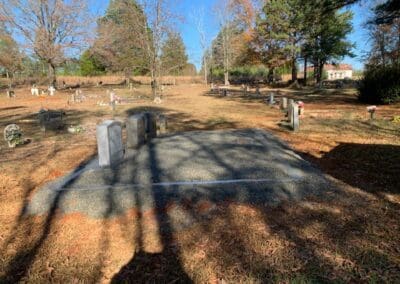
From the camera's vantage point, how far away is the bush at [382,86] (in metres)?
15.5

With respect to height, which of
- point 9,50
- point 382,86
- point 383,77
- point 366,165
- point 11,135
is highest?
point 9,50

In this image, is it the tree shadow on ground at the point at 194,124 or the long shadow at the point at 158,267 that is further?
the tree shadow on ground at the point at 194,124

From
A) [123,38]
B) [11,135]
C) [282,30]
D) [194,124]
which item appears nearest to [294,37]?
[282,30]

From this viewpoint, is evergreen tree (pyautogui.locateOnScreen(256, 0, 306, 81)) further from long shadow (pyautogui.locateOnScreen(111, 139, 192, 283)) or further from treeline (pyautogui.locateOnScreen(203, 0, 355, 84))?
long shadow (pyautogui.locateOnScreen(111, 139, 192, 283))

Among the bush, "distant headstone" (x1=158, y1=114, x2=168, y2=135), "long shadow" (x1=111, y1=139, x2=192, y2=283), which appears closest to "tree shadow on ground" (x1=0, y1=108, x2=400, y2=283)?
"long shadow" (x1=111, y1=139, x2=192, y2=283)

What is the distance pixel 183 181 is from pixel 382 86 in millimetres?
14997

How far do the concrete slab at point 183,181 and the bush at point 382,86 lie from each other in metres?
12.2

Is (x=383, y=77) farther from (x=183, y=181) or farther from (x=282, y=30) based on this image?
(x=282, y=30)

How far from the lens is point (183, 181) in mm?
4609

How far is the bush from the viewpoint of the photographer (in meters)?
15.5

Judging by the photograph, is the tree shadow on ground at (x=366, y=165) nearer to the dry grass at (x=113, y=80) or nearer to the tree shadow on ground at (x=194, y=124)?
the tree shadow on ground at (x=194, y=124)

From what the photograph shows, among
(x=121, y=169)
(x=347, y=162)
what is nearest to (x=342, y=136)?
(x=347, y=162)

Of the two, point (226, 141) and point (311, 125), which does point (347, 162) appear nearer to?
point (226, 141)

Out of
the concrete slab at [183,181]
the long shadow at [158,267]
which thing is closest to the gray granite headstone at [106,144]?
the concrete slab at [183,181]
